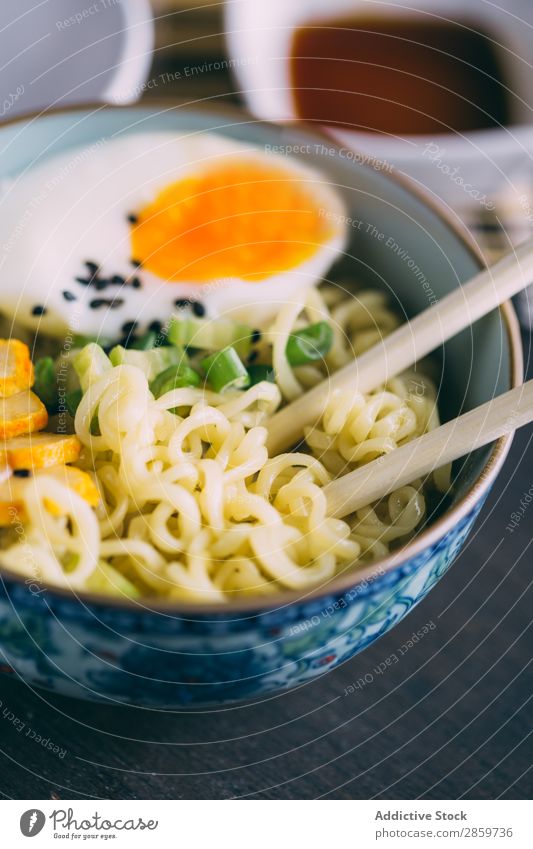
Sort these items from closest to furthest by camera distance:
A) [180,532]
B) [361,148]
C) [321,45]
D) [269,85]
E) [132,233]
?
[180,532]
[132,233]
[361,148]
[269,85]
[321,45]

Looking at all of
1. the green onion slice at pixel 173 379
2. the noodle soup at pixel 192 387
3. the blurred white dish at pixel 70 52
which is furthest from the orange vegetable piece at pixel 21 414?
the blurred white dish at pixel 70 52

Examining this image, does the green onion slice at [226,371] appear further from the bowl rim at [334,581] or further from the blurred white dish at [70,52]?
the blurred white dish at [70,52]

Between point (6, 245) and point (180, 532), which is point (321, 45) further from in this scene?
point (180, 532)

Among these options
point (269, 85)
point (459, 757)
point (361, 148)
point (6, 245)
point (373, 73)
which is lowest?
point (459, 757)

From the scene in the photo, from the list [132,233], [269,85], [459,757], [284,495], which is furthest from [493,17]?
[459,757]

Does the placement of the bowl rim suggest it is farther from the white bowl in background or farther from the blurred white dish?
the blurred white dish

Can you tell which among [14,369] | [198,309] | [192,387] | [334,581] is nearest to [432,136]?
[198,309]

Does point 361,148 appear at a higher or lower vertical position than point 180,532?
higher
